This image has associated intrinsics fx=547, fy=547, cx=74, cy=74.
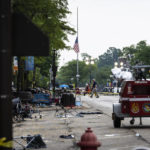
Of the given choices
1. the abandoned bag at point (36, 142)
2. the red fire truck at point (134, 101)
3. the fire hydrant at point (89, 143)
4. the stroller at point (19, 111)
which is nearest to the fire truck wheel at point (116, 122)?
the red fire truck at point (134, 101)

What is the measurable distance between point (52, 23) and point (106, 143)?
12.4 meters

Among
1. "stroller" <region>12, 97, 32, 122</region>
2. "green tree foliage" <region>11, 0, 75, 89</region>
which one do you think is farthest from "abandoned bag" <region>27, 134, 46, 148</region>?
"green tree foliage" <region>11, 0, 75, 89</region>

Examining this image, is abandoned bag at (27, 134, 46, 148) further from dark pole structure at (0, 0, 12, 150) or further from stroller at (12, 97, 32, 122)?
stroller at (12, 97, 32, 122)

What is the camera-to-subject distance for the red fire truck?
634 inches

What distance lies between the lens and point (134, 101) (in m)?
16.1

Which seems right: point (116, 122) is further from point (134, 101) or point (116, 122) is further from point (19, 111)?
point (19, 111)

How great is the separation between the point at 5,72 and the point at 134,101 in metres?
11.5

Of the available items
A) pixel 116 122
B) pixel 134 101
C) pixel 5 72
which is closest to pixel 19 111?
pixel 116 122


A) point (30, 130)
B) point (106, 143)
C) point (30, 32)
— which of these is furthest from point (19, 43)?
point (30, 130)

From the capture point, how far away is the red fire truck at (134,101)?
52.8ft

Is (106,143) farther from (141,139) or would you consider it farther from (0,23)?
(0,23)

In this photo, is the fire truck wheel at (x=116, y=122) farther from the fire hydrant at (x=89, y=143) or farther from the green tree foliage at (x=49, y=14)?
the fire hydrant at (x=89, y=143)

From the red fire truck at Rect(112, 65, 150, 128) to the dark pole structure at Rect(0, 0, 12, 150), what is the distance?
11.4 m

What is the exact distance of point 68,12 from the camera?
25.8 meters
